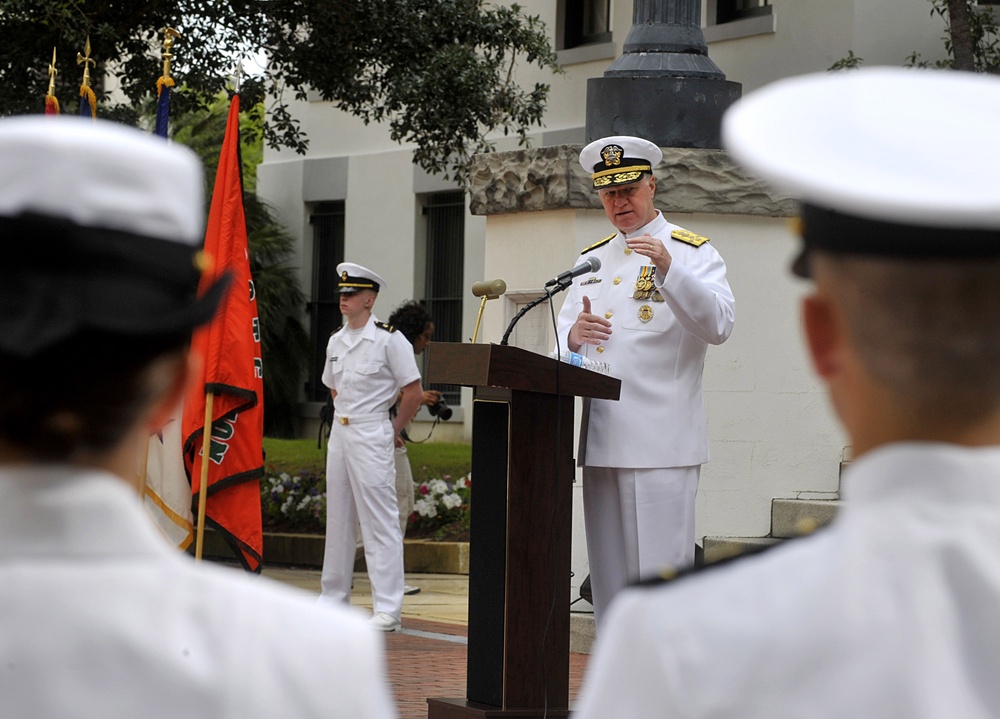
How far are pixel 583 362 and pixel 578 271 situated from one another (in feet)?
1.20

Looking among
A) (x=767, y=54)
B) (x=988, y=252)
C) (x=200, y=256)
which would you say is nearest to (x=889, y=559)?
(x=988, y=252)

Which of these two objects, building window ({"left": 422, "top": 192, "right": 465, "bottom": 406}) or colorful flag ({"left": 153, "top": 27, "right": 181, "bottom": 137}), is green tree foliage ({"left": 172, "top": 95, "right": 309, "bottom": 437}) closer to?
building window ({"left": 422, "top": 192, "right": 465, "bottom": 406})

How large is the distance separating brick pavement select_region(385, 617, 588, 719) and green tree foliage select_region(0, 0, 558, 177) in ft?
17.7

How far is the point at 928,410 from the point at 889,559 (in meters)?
0.14

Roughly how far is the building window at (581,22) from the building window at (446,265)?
266cm

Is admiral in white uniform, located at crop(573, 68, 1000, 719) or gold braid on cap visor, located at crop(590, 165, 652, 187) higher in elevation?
gold braid on cap visor, located at crop(590, 165, 652, 187)

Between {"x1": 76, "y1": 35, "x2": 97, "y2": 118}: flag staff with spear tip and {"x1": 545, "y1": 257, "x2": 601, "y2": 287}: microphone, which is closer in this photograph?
{"x1": 545, "y1": 257, "x2": 601, "y2": 287}: microphone

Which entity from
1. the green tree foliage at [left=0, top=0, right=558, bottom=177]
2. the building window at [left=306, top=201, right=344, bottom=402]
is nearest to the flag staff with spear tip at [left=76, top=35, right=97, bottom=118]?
the green tree foliage at [left=0, top=0, right=558, bottom=177]

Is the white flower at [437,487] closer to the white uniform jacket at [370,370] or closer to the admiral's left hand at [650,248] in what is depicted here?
the white uniform jacket at [370,370]

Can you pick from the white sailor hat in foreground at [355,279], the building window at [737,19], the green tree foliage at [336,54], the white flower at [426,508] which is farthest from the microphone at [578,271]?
the building window at [737,19]

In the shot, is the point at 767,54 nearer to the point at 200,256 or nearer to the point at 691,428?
the point at 691,428

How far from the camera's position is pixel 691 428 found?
559 centimetres

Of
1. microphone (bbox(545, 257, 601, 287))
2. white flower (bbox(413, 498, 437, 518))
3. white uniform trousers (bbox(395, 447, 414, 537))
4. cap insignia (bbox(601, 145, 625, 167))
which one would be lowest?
white flower (bbox(413, 498, 437, 518))

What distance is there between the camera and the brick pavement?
6.20 meters
